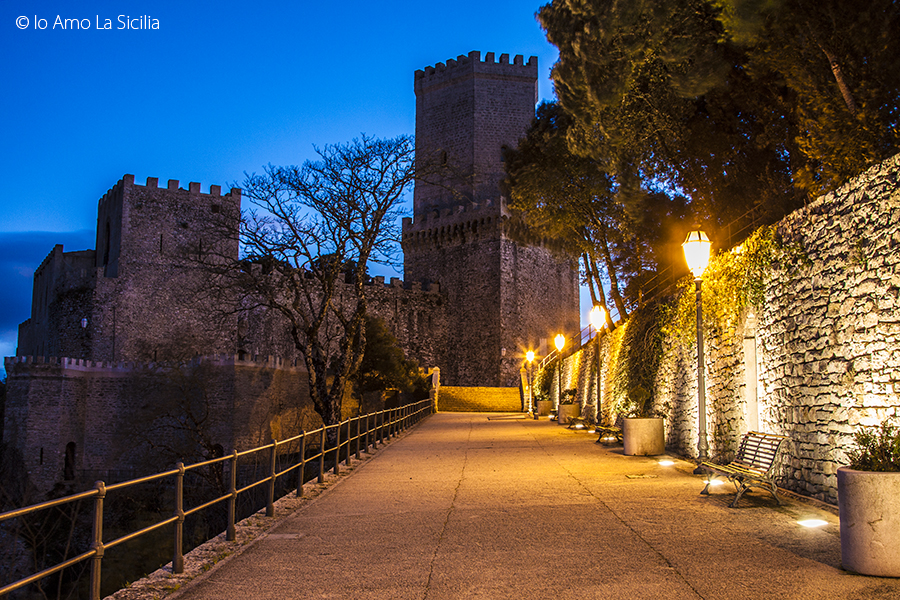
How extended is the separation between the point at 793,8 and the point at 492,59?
1287 inches

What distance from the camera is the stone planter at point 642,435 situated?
31.8 ft

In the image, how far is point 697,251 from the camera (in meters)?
7.79

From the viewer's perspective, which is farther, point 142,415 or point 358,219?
point 142,415

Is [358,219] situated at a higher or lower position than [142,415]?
higher

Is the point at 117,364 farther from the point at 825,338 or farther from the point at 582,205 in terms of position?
the point at 825,338

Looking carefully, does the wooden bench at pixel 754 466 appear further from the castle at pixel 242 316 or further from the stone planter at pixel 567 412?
the stone planter at pixel 567 412

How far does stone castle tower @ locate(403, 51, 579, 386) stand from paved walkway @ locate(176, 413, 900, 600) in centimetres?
3037

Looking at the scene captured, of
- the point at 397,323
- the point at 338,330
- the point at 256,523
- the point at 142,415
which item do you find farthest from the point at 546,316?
the point at 256,523

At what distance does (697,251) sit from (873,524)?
4.66 meters

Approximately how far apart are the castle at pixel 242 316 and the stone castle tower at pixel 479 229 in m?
0.08

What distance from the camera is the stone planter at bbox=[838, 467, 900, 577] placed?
137 inches

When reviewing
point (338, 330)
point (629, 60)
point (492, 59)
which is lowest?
point (338, 330)

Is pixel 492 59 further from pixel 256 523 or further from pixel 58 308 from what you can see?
pixel 256 523

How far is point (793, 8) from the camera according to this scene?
7617 mm
